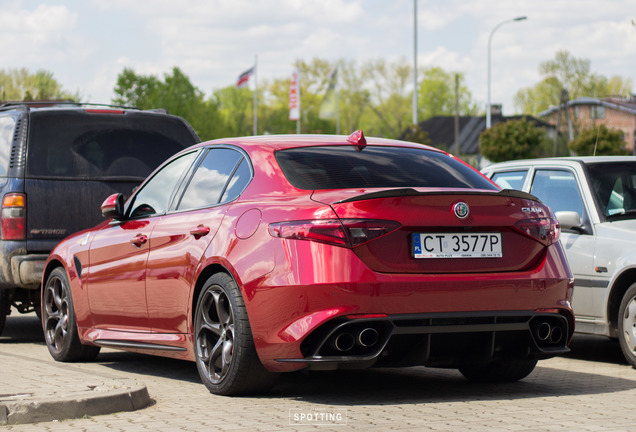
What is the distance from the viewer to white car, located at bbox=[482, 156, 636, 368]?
864 cm

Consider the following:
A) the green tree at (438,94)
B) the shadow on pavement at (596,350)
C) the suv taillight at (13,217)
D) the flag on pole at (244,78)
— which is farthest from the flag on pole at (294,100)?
the suv taillight at (13,217)

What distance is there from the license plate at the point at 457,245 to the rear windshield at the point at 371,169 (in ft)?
1.73

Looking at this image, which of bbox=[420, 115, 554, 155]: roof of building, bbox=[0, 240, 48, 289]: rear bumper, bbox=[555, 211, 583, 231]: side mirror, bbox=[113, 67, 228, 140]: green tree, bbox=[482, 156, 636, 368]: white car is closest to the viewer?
bbox=[482, 156, 636, 368]: white car

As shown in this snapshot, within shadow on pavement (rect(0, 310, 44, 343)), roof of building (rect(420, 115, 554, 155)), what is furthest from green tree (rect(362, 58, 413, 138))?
shadow on pavement (rect(0, 310, 44, 343))

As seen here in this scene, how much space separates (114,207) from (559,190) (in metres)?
4.00

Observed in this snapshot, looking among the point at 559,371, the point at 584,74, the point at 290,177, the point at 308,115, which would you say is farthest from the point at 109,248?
the point at 308,115

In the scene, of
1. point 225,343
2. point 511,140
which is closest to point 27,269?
point 225,343

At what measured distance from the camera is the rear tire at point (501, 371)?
24.0 feet

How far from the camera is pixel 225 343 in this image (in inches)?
258

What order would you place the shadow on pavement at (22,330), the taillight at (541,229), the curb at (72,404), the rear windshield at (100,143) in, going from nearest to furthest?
the curb at (72,404) → the taillight at (541,229) → the rear windshield at (100,143) → the shadow on pavement at (22,330)

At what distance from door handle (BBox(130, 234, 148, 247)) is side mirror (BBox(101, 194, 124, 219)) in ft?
1.34

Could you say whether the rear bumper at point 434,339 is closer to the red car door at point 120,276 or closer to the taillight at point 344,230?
the taillight at point 344,230

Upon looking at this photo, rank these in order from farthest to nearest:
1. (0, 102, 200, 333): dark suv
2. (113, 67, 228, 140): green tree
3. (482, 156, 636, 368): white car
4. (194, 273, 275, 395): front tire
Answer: (113, 67, 228, 140): green tree, (0, 102, 200, 333): dark suv, (482, 156, 636, 368): white car, (194, 273, 275, 395): front tire

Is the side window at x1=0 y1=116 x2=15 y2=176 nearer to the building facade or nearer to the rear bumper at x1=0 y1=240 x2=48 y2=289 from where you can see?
the rear bumper at x1=0 y1=240 x2=48 y2=289
